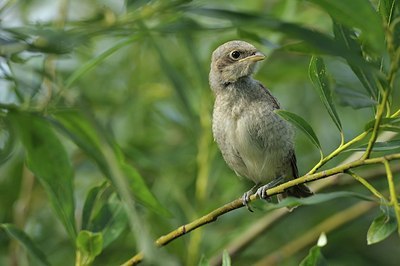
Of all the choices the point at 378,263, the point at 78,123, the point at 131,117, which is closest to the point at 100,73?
the point at 131,117

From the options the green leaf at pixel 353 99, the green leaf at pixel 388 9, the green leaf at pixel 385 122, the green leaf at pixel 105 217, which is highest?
the green leaf at pixel 388 9

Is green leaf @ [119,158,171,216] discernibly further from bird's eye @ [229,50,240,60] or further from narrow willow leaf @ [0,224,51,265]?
bird's eye @ [229,50,240,60]

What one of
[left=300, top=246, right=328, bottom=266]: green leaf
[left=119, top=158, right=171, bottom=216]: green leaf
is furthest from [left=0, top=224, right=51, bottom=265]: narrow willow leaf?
[left=300, top=246, right=328, bottom=266]: green leaf

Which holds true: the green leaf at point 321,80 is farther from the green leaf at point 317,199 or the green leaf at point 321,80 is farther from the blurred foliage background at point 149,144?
the green leaf at point 317,199

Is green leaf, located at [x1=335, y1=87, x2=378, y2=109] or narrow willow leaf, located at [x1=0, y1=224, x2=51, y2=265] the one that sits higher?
green leaf, located at [x1=335, y1=87, x2=378, y2=109]

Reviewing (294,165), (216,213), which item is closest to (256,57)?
(294,165)

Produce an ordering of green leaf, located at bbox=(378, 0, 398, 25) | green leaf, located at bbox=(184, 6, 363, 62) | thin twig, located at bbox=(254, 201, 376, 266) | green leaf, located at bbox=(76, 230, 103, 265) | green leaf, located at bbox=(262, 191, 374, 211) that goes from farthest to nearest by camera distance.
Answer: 1. thin twig, located at bbox=(254, 201, 376, 266)
2. green leaf, located at bbox=(76, 230, 103, 265)
3. green leaf, located at bbox=(378, 0, 398, 25)
4. green leaf, located at bbox=(262, 191, 374, 211)
5. green leaf, located at bbox=(184, 6, 363, 62)

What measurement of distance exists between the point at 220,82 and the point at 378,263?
1600 mm

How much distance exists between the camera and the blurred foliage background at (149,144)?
257 centimetres

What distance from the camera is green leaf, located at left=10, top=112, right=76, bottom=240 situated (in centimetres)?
230

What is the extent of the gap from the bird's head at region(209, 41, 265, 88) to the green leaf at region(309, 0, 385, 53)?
2.82m

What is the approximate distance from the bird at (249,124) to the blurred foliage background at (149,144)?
10 centimetres

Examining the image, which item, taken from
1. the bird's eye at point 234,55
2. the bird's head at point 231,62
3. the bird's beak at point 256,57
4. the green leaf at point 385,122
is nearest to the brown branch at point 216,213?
the green leaf at point 385,122

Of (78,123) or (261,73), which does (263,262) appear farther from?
(78,123)
